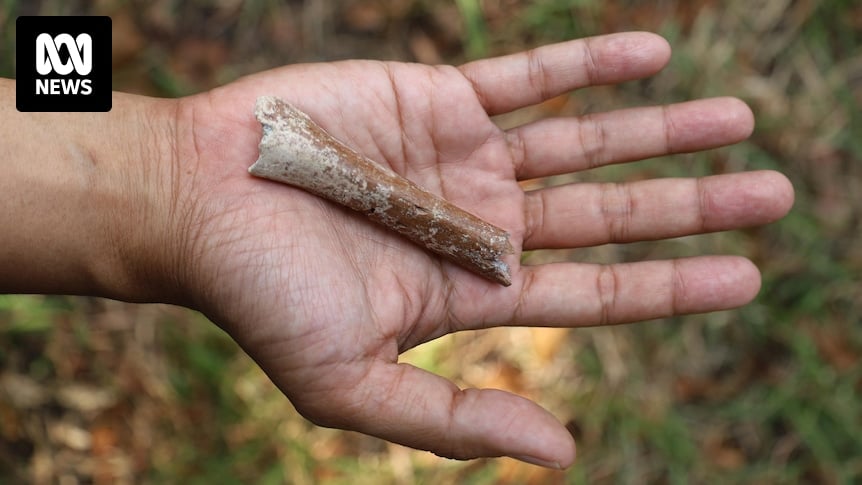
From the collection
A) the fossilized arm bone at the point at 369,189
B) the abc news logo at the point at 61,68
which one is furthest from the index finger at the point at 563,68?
the abc news logo at the point at 61,68

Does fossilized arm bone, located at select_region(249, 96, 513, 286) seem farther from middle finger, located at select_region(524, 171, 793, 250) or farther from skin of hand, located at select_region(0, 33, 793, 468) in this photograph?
middle finger, located at select_region(524, 171, 793, 250)

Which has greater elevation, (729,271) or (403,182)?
(403,182)

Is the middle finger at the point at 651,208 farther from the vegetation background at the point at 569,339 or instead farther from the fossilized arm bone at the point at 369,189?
the vegetation background at the point at 569,339

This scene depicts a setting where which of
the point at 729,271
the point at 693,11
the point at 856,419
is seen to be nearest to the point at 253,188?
the point at 729,271

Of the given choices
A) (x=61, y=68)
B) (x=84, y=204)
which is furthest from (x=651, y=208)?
(x=61, y=68)

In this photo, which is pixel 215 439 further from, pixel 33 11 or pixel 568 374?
pixel 33 11

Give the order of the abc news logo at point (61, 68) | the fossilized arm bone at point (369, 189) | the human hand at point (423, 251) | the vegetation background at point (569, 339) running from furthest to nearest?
the vegetation background at point (569, 339)
the abc news logo at point (61, 68)
the fossilized arm bone at point (369, 189)
the human hand at point (423, 251)

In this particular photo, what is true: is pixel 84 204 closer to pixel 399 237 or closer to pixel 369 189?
pixel 369 189

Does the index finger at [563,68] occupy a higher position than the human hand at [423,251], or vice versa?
the index finger at [563,68]
